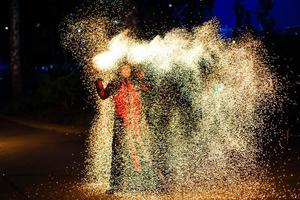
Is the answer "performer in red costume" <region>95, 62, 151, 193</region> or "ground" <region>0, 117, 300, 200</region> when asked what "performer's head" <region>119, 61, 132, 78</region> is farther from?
"ground" <region>0, 117, 300, 200</region>

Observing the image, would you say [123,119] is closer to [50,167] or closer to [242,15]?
[50,167]

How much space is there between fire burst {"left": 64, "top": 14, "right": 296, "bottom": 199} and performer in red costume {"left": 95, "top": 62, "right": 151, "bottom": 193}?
29.0 inches

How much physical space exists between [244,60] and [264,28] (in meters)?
2.47

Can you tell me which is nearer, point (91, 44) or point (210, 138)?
point (210, 138)

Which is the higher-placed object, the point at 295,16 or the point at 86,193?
the point at 295,16

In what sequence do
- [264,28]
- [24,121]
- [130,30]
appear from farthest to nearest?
[24,121]
[130,30]
[264,28]

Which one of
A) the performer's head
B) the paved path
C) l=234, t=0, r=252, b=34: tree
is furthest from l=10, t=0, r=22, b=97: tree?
the performer's head

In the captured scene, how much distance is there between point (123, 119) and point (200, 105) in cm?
573

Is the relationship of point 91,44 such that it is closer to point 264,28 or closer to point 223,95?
point 264,28

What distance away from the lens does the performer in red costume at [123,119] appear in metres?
8.50

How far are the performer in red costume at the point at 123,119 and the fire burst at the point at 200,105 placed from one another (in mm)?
737

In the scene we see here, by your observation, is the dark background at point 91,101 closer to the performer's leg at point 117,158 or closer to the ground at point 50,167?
the ground at point 50,167

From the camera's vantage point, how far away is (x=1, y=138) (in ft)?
50.6

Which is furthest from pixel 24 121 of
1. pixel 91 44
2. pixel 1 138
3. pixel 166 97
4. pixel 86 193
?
pixel 86 193
